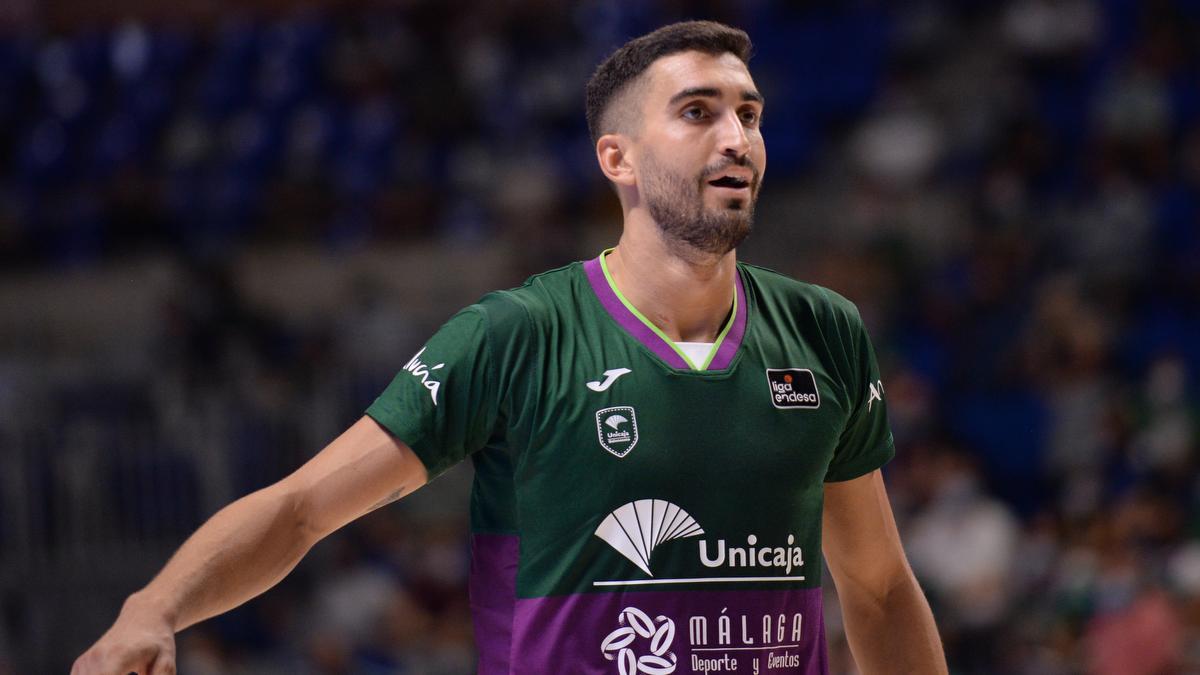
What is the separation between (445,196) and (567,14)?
2.06m

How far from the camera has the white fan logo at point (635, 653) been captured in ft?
11.0

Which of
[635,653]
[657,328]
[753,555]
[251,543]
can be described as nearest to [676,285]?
[657,328]

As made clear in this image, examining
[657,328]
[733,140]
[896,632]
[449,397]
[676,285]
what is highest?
[733,140]

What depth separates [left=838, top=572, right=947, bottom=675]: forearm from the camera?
3891mm

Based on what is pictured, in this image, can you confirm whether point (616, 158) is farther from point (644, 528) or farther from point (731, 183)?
point (644, 528)

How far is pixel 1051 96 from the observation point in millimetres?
12000

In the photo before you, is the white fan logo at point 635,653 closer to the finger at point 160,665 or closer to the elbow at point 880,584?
the elbow at point 880,584

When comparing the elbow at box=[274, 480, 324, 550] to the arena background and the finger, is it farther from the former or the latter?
the arena background

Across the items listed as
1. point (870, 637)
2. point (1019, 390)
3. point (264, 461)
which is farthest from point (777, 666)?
point (264, 461)

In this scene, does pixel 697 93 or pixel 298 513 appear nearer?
pixel 298 513

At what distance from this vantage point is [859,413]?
379cm

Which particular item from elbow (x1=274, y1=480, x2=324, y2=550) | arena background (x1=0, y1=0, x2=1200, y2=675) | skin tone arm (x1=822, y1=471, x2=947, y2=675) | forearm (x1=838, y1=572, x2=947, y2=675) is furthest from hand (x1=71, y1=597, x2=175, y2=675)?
arena background (x1=0, y1=0, x2=1200, y2=675)

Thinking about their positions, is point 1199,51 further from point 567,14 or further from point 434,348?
point 434,348

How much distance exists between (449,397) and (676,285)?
620 millimetres
